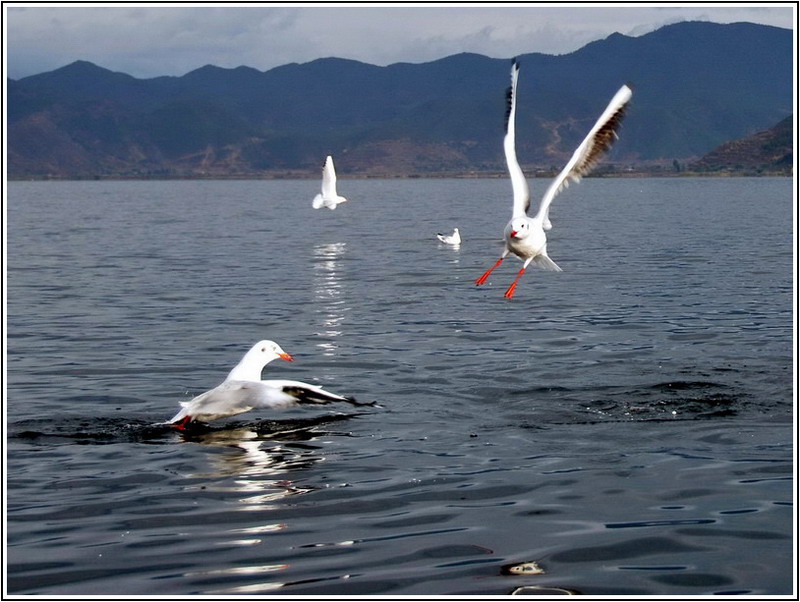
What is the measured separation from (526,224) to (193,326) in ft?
22.3

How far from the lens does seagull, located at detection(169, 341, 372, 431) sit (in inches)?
477

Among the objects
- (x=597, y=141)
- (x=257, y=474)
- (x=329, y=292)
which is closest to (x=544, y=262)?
(x=597, y=141)

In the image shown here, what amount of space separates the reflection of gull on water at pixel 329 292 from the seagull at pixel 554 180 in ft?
10.6

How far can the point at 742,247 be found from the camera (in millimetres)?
38844

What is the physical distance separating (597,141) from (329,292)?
1234 centimetres

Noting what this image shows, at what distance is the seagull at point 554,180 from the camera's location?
14879mm

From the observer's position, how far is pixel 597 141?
1512 centimetres

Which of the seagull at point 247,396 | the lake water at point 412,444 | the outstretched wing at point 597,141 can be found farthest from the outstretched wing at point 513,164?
→ the seagull at point 247,396

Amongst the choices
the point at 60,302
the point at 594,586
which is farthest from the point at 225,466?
the point at 60,302

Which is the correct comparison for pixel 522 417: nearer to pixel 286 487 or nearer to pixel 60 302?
pixel 286 487

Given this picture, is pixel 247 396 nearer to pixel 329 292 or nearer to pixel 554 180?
pixel 554 180

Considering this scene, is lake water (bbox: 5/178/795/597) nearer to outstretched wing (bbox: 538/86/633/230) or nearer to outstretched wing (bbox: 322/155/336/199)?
outstretched wing (bbox: 538/86/633/230)

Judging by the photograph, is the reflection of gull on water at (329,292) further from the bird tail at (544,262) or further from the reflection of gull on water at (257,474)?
the reflection of gull on water at (257,474)

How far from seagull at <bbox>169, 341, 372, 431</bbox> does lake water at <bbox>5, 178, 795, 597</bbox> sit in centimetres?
27
